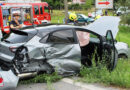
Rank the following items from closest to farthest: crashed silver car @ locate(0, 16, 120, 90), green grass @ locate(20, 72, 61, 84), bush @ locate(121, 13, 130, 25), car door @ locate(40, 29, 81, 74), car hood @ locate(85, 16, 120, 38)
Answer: crashed silver car @ locate(0, 16, 120, 90) < green grass @ locate(20, 72, 61, 84) < car door @ locate(40, 29, 81, 74) < car hood @ locate(85, 16, 120, 38) < bush @ locate(121, 13, 130, 25)

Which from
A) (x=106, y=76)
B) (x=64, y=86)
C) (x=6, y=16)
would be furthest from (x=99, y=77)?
(x=6, y=16)

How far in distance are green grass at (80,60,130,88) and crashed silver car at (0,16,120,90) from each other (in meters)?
0.25

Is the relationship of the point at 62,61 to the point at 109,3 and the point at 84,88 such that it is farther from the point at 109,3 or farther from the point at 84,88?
the point at 109,3

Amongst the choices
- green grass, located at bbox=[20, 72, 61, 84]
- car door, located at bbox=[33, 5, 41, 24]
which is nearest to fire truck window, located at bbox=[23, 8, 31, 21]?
car door, located at bbox=[33, 5, 41, 24]

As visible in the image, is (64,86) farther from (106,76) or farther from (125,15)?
(125,15)

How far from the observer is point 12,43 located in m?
6.02

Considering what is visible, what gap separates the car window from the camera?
20.4 feet

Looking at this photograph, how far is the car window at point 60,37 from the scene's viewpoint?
6230mm

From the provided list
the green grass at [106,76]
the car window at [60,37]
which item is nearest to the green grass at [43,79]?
the green grass at [106,76]

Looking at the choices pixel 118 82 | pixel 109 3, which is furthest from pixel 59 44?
pixel 109 3

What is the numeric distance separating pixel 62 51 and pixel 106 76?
1.27 meters

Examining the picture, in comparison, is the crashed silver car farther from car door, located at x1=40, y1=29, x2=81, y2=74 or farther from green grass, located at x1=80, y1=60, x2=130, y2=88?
green grass, located at x1=80, y1=60, x2=130, y2=88

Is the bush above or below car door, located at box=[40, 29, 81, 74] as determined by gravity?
below

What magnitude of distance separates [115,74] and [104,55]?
2.27ft
